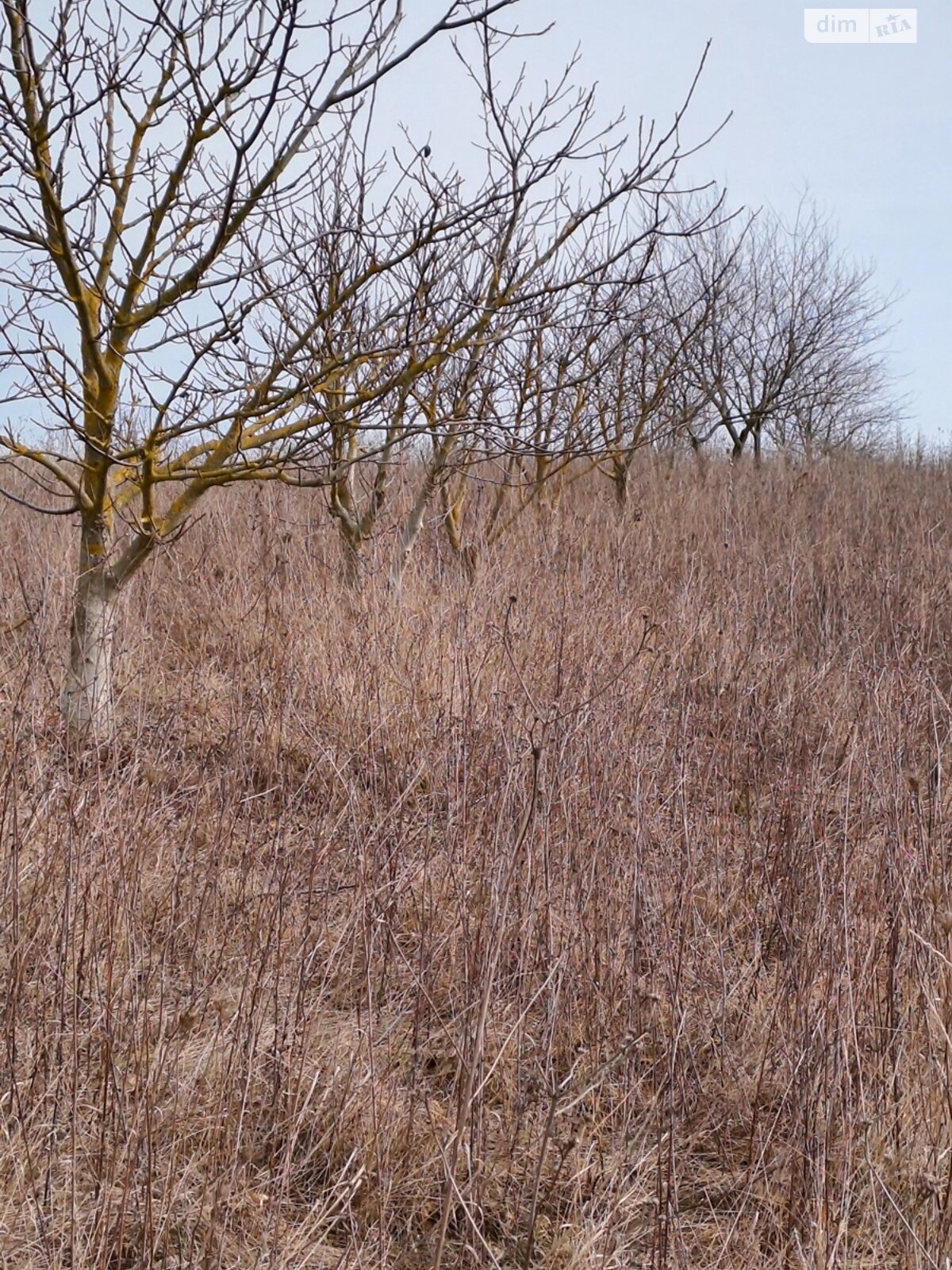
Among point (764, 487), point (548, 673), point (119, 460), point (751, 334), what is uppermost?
point (751, 334)

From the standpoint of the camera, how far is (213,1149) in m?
1.68

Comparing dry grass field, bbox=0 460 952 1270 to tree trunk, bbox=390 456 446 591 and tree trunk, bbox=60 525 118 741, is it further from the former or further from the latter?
tree trunk, bbox=390 456 446 591

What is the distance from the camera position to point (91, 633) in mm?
→ 3529

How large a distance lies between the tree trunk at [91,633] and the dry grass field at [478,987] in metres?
0.13

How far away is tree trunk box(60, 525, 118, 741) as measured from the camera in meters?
3.51

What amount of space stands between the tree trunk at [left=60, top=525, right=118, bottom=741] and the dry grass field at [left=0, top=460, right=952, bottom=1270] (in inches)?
5.2

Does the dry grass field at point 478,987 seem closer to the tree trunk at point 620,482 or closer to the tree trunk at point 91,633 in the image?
the tree trunk at point 91,633

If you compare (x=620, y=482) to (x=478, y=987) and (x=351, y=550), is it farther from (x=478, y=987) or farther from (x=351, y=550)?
(x=478, y=987)

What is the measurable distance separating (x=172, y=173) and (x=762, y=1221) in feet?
10.7

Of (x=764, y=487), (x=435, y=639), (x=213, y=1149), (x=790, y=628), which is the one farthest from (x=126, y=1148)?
(x=764, y=487)

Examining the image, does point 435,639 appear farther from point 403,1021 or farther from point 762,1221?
point 762,1221

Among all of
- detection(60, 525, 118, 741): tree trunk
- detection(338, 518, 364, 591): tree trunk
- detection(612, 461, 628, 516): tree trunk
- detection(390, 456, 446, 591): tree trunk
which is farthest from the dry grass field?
detection(612, 461, 628, 516): tree trunk

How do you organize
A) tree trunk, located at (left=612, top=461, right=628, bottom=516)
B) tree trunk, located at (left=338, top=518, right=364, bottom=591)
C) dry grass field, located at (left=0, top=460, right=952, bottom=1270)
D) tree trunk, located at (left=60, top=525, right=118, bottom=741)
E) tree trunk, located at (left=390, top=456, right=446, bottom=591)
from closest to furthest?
dry grass field, located at (left=0, top=460, right=952, bottom=1270) → tree trunk, located at (left=60, top=525, right=118, bottom=741) → tree trunk, located at (left=390, top=456, right=446, bottom=591) → tree trunk, located at (left=338, top=518, right=364, bottom=591) → tree trunk, located at (left=612, top=461, right=628, bottom=516)

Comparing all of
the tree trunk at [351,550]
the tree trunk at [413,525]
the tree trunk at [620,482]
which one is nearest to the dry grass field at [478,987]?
the tree trunk at [413,525]
